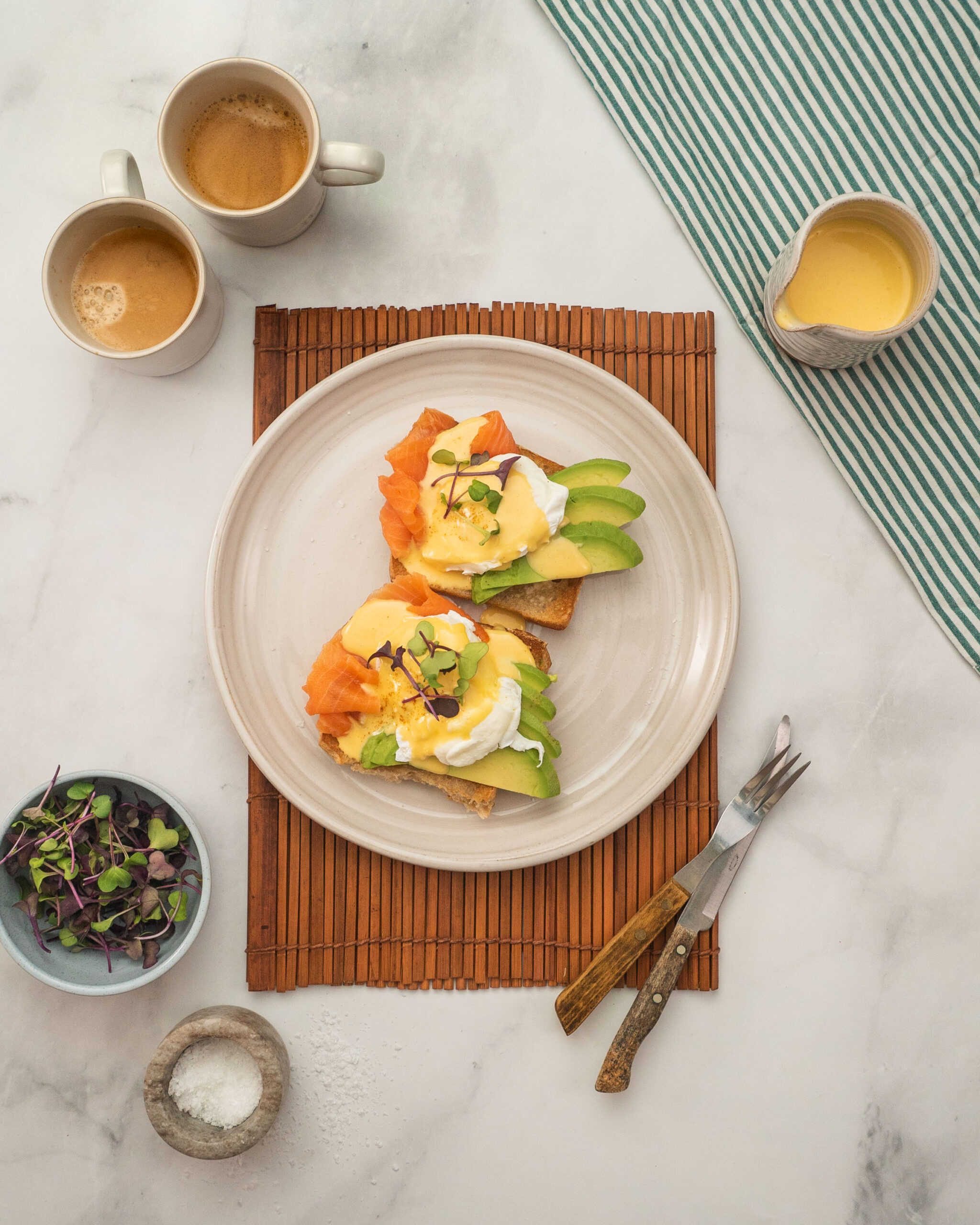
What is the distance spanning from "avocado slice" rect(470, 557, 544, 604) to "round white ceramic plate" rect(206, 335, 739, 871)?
0.22 metres

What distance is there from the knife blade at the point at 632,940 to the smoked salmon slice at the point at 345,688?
91 centimetres

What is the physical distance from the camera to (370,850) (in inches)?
87.4

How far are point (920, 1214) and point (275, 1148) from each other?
1.81 meters

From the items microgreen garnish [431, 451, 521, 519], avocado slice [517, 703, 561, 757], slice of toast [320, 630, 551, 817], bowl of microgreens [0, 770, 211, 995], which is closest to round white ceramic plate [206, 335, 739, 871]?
slice of toast [320, 630, 551, 817]

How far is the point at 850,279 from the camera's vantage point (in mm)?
2209

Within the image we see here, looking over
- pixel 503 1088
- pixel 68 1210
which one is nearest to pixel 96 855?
pixel 68 1210

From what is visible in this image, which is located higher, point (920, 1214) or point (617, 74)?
point (617, 74)

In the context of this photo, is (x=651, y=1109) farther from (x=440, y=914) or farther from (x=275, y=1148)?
(x=275, y=1148)

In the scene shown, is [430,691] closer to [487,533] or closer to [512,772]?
[512,772]

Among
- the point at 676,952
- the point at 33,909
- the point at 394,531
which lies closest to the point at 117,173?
the point at 394,531

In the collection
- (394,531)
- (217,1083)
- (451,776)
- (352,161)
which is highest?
(352,161)

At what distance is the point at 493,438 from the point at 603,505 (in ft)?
1.09

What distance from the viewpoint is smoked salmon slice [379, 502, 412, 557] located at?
6.96ft

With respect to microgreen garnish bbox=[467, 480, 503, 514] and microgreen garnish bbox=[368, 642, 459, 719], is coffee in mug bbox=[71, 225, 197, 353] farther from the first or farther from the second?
microgreen garnish bbox=[368, 642, 459, 719]
